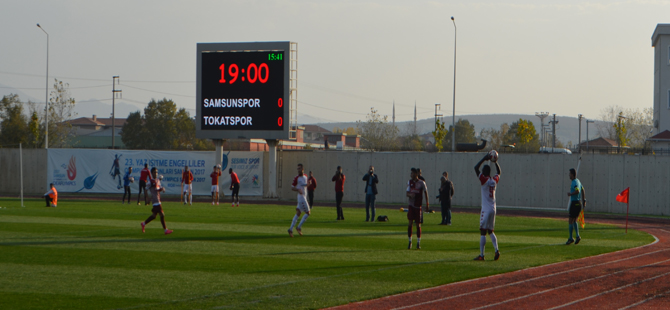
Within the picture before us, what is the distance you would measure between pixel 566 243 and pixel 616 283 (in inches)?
228

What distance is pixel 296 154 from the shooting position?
3803cm

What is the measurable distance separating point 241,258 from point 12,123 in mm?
64700

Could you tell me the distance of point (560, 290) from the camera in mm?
10258

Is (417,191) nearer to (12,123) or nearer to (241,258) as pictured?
(241,258)

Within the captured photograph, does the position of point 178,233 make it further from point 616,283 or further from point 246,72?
point 246,72

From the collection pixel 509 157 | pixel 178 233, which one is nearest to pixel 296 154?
pixel 509 157

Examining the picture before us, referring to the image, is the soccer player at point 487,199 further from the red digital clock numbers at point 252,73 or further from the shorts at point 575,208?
the red digital clock numbers at point 252,73

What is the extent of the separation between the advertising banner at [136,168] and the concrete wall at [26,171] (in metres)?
0.79

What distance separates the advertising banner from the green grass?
15.1 metres

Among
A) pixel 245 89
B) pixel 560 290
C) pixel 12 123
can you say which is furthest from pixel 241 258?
pixel 12 123

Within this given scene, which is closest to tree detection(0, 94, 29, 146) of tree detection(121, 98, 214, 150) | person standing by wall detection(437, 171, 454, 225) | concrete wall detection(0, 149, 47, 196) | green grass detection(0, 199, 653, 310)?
tree detection(121, 98, 214, 150)

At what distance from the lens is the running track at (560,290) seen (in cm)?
919

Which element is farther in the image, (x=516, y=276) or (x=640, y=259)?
(x=640, y=259)

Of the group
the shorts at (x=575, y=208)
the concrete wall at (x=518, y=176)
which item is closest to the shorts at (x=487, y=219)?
the shorts at (x=575, y=208)
